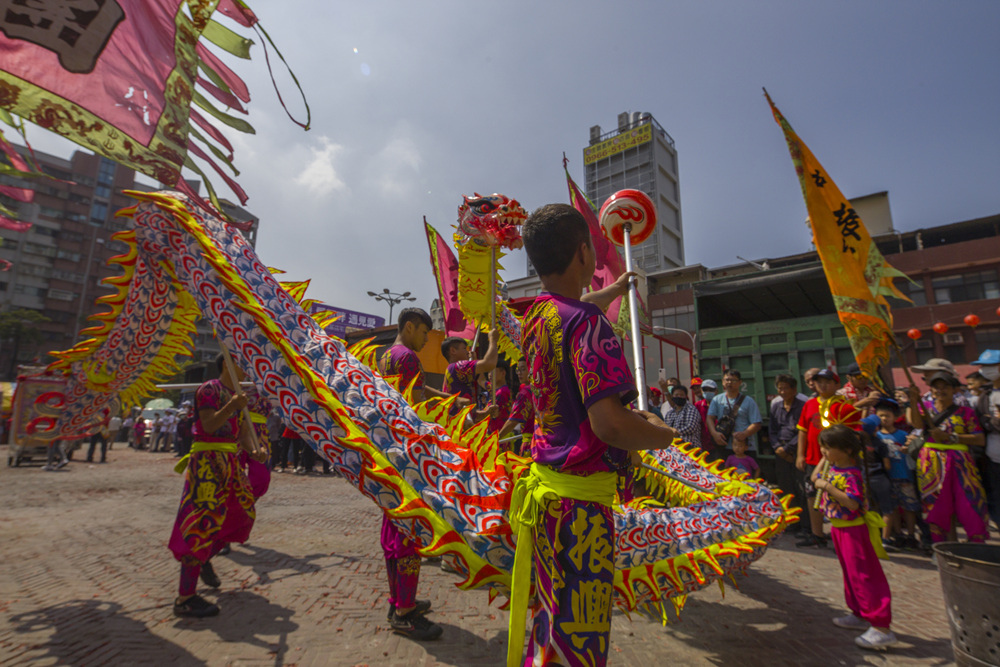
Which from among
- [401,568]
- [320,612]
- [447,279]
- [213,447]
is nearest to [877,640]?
[401,568]

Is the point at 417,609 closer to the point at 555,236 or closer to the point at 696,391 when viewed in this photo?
the point at 555,236

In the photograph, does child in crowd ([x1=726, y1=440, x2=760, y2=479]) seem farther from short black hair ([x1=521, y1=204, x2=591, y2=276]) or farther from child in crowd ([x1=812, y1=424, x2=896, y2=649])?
short black hair ([x1=521, y1=204, x2=591, y2=276])

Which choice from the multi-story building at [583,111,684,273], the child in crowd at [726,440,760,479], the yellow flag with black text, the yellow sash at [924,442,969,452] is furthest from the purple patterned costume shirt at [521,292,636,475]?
the multi-story building at [583,111,684,273]

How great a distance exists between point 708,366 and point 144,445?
A: 23.5 m

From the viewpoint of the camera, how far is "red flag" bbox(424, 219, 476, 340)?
791 centimetres

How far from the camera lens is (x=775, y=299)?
34.8 feet

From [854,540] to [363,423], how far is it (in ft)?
10.4

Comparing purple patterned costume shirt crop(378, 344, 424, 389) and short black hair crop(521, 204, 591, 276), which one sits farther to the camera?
purple patterned costume shirt crop(378, 344, 424, 389)

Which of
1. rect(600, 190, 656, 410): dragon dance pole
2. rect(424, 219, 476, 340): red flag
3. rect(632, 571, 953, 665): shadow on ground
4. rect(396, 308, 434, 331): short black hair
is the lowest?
rect(632, 571, 953, 665): shadow on ground

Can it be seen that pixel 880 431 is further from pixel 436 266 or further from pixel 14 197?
pixel 14 197

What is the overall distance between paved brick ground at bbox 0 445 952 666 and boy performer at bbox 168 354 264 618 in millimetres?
234

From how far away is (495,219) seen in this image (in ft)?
12.1

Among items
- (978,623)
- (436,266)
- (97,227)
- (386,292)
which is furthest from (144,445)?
(97,227)

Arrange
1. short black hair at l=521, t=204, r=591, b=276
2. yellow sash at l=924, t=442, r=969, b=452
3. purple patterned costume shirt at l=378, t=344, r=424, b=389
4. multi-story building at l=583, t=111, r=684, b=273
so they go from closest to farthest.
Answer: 1. short black hair at l=521, t=204, r=591, b=276
2. purple patterned costume shirt at l=378, t=344, r=424, b=389
3. yellow sash at l=924, t=442, r=969, b=452
4. multi-story building at l=583, t=111, r=684, b=273
